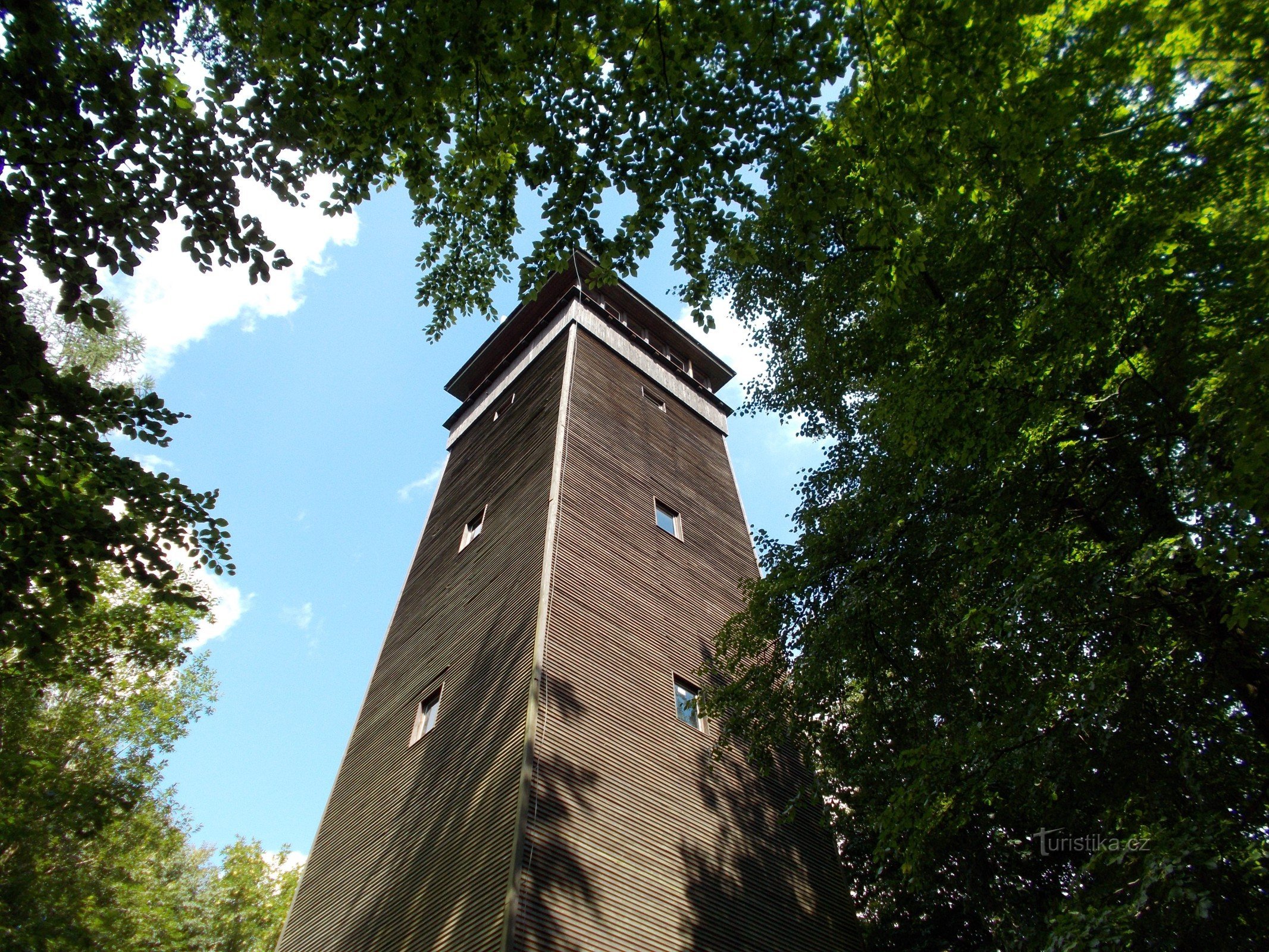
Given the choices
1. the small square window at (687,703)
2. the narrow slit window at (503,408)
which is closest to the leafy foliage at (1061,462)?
the small square window at (687,703)

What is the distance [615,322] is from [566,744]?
1244 cm

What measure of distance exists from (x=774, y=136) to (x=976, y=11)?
1719 millimetres

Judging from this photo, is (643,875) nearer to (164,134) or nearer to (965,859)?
(965,859)

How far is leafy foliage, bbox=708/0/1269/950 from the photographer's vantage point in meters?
5.91

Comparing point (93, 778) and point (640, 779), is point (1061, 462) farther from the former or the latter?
point (93, 778)

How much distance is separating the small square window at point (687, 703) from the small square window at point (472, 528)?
5.30m

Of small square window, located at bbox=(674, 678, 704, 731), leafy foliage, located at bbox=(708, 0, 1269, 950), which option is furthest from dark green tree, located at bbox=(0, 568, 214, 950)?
leafy foliage, located at bbox=(708, 0, 1269, 950)

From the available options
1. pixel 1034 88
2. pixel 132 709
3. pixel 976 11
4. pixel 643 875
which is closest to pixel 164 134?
pixel 976 11

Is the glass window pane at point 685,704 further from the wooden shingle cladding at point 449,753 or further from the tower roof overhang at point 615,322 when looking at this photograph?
the tower roof overhang at point 615,322

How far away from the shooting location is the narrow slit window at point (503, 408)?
18.6m

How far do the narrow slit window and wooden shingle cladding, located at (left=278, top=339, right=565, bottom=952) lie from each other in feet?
5.12

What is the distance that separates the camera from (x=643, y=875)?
28.9 ft

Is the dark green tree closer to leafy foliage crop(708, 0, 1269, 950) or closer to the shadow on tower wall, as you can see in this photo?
the shadow on tower wall

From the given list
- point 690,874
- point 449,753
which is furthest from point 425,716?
point 690,874
